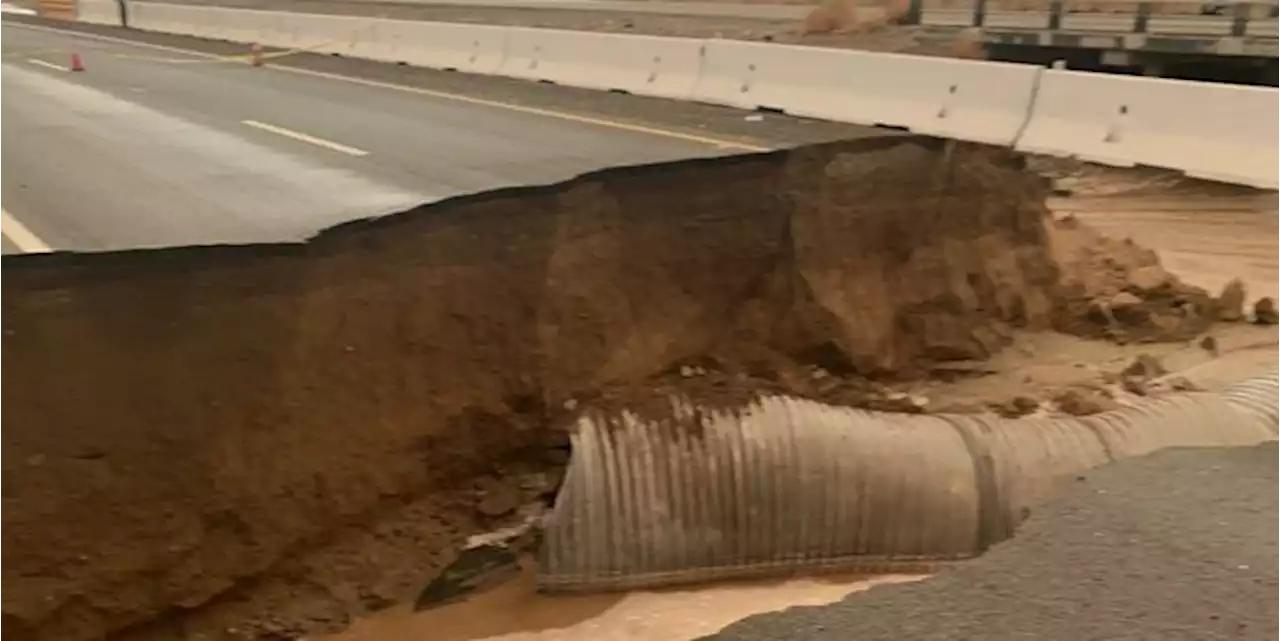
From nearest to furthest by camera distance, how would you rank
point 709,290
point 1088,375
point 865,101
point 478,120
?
1. point 709,290
2. point 1088,375
3. point 478,120
4. point 865,101

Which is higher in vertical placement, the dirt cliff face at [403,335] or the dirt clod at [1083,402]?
the dirt cliff face at [403,335]

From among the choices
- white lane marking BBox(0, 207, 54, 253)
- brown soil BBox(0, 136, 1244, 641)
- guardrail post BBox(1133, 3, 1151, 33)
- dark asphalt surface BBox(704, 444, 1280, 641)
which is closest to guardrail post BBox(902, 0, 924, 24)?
guardrail post BBox(1133, 3, 1151, 33)

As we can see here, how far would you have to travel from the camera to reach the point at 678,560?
536 centimetres

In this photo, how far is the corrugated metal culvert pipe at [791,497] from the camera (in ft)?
17.4

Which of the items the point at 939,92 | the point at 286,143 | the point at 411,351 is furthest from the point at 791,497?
the point at 939,92

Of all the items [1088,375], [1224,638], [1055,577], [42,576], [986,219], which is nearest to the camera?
[1224,638]

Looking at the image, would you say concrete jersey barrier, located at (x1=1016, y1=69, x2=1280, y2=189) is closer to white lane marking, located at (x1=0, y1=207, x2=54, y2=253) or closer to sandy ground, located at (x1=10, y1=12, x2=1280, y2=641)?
sandy ground, located at (x1=10, y1=12, x2=1280, y2=641)

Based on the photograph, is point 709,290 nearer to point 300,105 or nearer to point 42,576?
point 42,576

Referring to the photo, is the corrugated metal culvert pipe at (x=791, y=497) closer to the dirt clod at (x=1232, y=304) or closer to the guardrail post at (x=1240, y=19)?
the dirt clod at (x=1232, y=304)

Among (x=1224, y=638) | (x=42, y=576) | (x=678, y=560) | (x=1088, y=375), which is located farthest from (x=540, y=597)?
(x=1088, y=375)

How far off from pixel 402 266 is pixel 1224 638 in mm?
3555

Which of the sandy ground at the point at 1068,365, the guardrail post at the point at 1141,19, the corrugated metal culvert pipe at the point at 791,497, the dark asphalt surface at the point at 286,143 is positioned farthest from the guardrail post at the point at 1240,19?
the corrugated metal culvert pipe at the point at 791,497

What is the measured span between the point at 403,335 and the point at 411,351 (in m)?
0.09

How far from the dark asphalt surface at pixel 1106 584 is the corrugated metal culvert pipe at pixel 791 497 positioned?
127 centimetres
